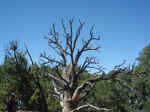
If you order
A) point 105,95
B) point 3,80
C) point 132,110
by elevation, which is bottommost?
point 132,110

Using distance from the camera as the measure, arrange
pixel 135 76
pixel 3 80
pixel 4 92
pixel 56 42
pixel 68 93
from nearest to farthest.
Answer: pixel 68 93, pixel 135 76, pixel 56 42, pixel 4 92, pixel 3 80

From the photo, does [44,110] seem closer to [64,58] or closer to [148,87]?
[64,58]

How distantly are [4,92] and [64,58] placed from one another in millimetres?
13769

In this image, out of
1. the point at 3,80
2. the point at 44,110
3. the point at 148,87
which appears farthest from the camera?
the point at 148,87

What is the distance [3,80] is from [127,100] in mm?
26485

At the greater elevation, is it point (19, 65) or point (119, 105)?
point (19, 65)

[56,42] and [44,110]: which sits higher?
[56,42]

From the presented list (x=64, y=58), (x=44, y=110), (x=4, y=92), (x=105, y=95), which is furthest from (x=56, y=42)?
(x=105, y=95)

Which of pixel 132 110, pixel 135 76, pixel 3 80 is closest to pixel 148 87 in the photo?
pixel 132 110

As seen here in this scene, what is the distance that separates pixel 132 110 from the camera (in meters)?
38.3

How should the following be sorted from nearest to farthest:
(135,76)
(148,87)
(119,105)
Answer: (135,76) < (148,87) < (119,105)

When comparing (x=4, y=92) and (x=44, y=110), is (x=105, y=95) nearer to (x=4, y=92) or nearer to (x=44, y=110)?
(x=4, y=92)

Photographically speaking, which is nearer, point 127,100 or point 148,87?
point 148,87

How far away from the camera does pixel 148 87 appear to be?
37125 mm
